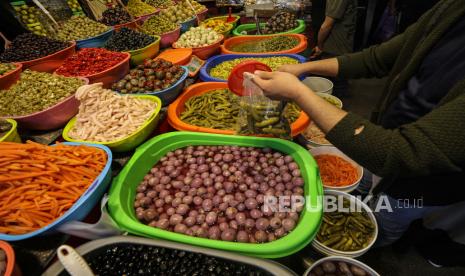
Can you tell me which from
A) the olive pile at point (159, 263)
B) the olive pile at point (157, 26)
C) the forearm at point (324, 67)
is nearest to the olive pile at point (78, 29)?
the olive pile at point (157, 26)

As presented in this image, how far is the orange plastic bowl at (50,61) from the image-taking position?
7.58 ft

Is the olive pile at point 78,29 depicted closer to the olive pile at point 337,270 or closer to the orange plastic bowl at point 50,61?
the orange plastic bowl at point 50,61

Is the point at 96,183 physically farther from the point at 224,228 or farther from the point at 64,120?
the point at 64,120

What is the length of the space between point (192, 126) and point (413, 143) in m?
1.40

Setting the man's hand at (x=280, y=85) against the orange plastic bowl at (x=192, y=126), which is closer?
the man's hand at (x=280, y=85)

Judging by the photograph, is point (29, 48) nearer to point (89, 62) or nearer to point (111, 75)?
point (89, 62)

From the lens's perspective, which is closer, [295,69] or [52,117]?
→ [52,117]

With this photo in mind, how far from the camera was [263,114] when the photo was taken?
5.97 feet

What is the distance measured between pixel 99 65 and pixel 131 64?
20.1 inches

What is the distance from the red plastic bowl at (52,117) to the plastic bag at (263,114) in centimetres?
126

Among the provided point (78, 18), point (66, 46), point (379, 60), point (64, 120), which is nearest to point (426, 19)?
point (379, 60)

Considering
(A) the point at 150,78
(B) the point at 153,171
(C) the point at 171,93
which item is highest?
(A) the point at 150,78

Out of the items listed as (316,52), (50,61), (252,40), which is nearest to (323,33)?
(316,52)

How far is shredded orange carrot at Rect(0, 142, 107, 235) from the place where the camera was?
122cm
